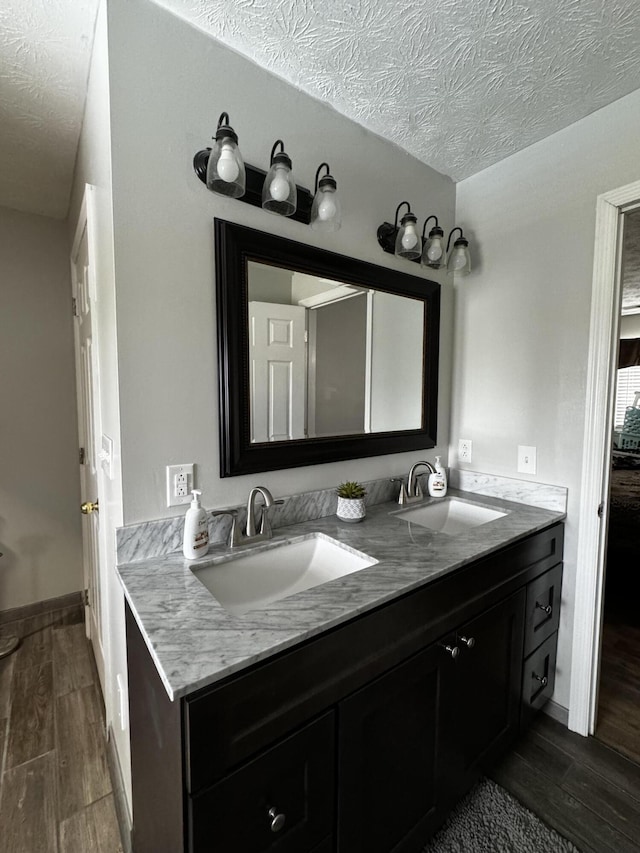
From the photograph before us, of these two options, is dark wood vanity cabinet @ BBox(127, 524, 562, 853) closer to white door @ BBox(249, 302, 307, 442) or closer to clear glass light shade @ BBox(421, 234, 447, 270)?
white door @ BBox(249, 302, 307, 442)

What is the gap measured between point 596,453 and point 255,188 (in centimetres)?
160

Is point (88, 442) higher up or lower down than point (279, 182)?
lower down

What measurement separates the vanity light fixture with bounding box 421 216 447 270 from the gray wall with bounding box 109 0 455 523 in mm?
629

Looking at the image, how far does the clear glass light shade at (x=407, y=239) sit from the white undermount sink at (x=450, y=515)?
1097mm

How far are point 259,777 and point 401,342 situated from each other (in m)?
1.61

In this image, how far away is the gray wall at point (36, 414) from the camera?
2.23 meters

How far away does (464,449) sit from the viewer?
202cm

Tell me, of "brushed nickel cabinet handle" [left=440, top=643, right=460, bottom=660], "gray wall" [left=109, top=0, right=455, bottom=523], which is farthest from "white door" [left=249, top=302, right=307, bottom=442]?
"brushed nickel cabinet handle" [left=440, top=643, right=460, bottom=660]

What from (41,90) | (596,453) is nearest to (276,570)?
(596,453)

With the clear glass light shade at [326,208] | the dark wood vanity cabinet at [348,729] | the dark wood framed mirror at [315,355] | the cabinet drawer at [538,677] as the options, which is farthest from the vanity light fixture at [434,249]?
the cabinet drawer at [538,677]

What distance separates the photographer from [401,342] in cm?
185

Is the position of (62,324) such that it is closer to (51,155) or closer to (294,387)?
(51,155)

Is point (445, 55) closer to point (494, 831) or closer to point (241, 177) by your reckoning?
point (241, 177)

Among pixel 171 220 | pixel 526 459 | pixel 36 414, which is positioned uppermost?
pixel 171 220
